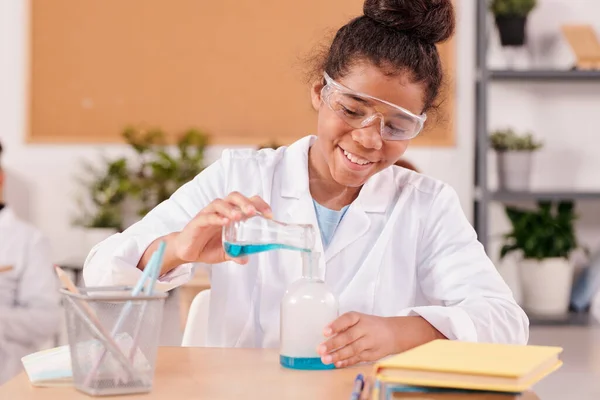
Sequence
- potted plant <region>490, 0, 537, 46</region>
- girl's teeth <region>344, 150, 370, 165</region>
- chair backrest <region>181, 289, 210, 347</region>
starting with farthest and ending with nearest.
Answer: potted plant <region>490, 0, 537, 46</region>, chair backrest <region>181, 289, 210, 347</region>, girl's teeth <region>344, 150, 370, 165</region>

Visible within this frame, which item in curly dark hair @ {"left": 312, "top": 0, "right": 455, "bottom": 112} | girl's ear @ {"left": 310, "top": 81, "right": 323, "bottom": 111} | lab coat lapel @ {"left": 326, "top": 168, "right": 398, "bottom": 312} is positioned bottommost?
lab coat lapel @ {"left": 326, "top": 168, "right": 398, "bottom": 312}

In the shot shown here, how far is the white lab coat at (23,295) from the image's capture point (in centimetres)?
318

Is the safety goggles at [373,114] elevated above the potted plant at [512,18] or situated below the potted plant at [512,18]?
Answer: below

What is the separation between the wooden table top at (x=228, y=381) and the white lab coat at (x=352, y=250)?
11.6 inches

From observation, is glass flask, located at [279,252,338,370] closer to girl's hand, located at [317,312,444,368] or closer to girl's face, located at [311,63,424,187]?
girl's hand, located at [317,312,444,368]

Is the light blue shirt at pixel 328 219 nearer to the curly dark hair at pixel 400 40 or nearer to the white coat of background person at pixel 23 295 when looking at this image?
the curly dark hair at pixel 400 40

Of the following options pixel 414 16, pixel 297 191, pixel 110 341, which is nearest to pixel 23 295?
pixel 297 191

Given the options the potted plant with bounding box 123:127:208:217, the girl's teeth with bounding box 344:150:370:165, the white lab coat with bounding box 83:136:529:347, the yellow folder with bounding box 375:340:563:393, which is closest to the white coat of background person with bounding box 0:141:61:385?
the potted plant with bounding box 123:127:208:217

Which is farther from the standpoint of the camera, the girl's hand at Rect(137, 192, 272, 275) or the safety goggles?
the safety goggles

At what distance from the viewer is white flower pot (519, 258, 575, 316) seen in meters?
3.94

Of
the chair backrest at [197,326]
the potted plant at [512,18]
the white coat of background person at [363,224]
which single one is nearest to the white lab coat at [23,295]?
Result: the chair backrest at [197,326]

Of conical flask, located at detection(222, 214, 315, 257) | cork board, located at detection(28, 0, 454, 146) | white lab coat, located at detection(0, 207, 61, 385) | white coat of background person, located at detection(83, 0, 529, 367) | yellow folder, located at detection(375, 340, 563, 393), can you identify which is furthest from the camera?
cork board, located at detection(28, 0, 454, 146)

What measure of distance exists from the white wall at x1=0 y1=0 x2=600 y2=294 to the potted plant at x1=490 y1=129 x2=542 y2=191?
16 centimetres

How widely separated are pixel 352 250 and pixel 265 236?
458 millimetres
